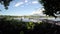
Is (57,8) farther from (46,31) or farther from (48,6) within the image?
(46,31)

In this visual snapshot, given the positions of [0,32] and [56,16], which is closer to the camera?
[0,32]

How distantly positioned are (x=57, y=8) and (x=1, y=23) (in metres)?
7.38

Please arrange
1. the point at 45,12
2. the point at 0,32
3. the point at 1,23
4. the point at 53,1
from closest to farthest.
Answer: the point at 0,32 < the point at 1,23 < the point at 53,1 < the point at 45,12

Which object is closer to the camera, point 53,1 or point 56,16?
point 53,1

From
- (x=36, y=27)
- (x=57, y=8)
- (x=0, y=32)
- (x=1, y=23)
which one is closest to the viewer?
(x=0, y=32)

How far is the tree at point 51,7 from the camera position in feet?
55.3

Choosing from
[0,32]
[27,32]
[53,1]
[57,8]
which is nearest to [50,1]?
[53,1]

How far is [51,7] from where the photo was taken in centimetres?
1803

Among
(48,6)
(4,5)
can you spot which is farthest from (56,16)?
(4,5)

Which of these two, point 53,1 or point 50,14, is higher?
point 53,1

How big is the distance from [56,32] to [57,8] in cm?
634

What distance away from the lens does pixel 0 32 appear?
1151 cm

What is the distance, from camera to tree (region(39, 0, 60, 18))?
16.9 metres

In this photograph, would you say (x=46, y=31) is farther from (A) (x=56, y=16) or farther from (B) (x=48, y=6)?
(A) (x=56, y=16)
